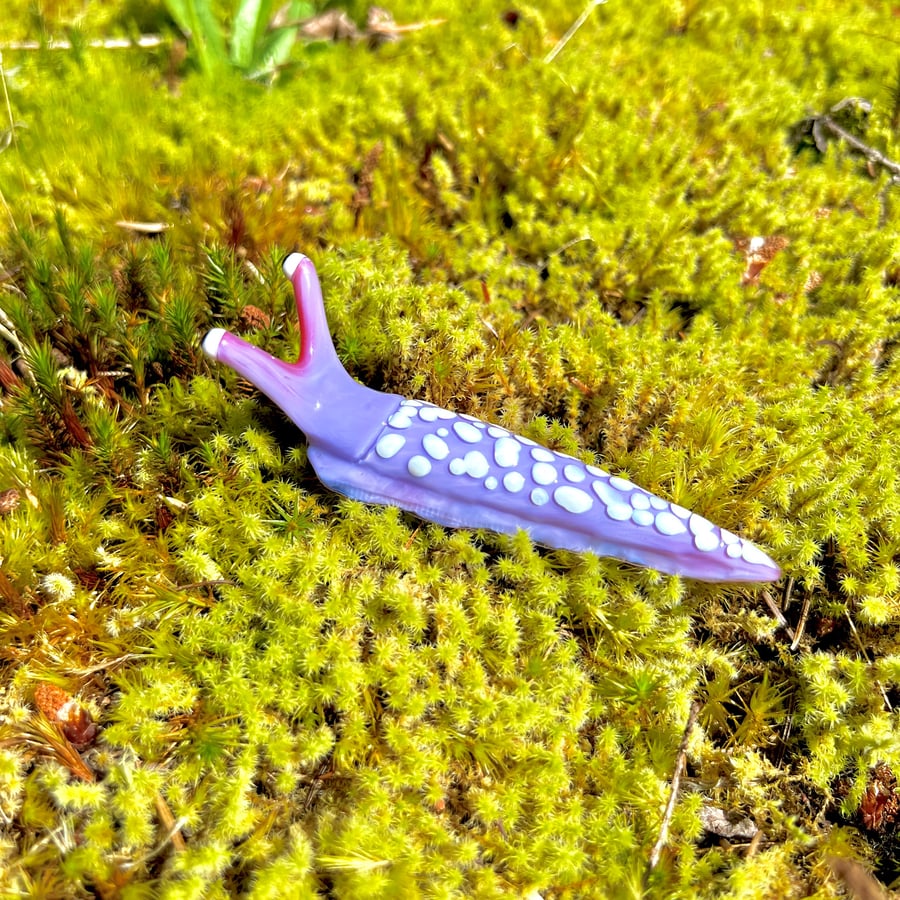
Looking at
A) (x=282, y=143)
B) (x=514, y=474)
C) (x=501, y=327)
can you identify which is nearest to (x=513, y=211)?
(x=501, y=327)

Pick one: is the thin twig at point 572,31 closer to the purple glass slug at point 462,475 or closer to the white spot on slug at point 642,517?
the purple glass slug at point 462,475

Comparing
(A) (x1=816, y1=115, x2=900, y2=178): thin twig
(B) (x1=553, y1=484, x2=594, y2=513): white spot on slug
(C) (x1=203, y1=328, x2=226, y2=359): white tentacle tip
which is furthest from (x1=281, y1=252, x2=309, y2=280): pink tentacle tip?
(A) (x1=816, y1=115, x2=900, y2=178): thin twig

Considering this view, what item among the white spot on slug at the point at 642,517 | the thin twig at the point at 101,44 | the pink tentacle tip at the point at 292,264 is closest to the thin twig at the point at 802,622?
the white spot on slug at the point at 642,517

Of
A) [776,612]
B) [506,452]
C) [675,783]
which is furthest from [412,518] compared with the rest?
[776,612]

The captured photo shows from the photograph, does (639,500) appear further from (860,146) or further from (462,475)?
(860,146)

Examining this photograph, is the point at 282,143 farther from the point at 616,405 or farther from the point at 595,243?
the point at 616,405

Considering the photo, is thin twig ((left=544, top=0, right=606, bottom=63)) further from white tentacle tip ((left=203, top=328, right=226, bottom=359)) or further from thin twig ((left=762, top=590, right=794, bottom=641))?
thin twig ((left=762, top=590, right=794, bottom=641))
